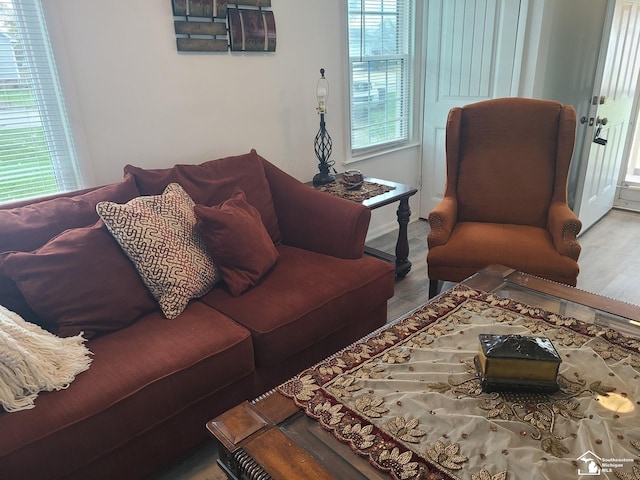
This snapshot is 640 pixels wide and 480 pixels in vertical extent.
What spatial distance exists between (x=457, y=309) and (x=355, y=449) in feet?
2.32

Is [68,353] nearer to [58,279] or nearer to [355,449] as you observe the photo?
[58,279]

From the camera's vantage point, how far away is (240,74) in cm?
250

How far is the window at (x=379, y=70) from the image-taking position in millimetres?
3135

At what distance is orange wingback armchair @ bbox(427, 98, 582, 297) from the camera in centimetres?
218

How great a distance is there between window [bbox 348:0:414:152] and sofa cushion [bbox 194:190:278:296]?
160 cm

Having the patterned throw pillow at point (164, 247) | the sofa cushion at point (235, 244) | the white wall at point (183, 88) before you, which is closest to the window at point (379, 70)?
the white wall at point (183, 88)

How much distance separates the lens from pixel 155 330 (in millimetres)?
1584

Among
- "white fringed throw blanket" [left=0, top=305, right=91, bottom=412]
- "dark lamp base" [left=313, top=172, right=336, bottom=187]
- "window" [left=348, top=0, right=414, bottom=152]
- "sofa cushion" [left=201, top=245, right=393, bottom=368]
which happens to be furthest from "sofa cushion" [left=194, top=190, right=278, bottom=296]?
"window" [left=348, top=0, right=414, bottom=152]

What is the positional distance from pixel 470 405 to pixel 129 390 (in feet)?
3.10

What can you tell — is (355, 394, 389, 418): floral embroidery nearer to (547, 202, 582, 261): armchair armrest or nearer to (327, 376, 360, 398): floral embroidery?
(327, 376, 360, 398): floral embroidery

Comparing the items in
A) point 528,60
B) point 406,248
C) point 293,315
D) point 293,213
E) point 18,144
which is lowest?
point 406,248

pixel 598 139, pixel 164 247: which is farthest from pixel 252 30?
pixel 598 139

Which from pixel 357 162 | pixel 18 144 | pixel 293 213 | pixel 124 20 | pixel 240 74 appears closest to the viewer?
pixel 18 144

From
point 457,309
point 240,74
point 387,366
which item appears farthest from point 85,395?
point 240,74
